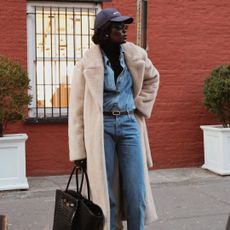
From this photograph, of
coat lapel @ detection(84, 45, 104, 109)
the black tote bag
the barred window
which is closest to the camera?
the black tote bag

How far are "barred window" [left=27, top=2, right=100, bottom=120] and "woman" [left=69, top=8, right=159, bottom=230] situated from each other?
3735 mm

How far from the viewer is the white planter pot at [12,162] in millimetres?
6441

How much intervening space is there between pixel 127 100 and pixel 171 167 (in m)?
4.45

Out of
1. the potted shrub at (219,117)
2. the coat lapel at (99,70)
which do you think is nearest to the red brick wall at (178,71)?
the potted shrub at (219,117)

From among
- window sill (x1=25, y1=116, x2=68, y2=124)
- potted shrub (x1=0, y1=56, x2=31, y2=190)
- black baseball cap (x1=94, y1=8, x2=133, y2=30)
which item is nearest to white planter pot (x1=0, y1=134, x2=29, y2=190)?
potted shrub (x1=0, y1=56, x2=31, y2=190)

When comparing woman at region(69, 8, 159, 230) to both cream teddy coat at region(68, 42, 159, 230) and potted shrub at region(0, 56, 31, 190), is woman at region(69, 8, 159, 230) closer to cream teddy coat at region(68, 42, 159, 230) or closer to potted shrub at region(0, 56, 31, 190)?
cream teddy coat at region(68, 42, 159, 230)

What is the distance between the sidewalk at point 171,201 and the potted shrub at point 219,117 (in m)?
0.22

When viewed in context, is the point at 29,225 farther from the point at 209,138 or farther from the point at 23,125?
the point at 209,138

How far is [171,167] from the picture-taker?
801cm

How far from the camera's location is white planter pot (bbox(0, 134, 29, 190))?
21.1 feet

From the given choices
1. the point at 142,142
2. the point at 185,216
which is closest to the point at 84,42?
the point at 185,216

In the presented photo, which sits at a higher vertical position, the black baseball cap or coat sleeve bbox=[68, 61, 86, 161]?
the black baseball cap

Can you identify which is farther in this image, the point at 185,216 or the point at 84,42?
the point at 84,42

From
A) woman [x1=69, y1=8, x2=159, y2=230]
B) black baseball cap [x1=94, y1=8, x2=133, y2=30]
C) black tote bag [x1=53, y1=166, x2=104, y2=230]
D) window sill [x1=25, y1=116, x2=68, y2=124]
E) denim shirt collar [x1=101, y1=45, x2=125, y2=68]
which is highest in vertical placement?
black baseball cap [x1=94, y1=8, x2=133, y2=30]
